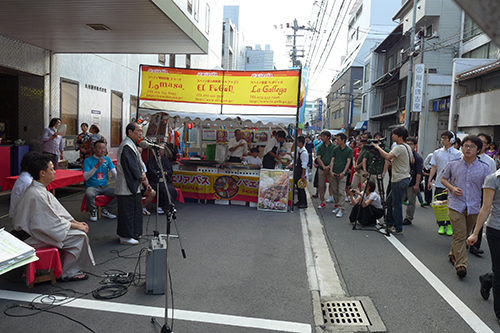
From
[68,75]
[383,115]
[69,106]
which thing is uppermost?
[383,115]

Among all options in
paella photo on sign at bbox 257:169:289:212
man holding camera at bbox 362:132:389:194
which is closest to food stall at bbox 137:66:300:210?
paella photo on sign at bbox 257:169:289:212

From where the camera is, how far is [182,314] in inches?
153

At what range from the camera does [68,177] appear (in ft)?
26.5

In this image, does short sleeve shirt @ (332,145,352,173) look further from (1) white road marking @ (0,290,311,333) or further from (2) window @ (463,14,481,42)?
(2) window @ (463,14,481,42)

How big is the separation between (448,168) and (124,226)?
5.18 m

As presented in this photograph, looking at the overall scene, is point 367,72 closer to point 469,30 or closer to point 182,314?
point 469,30

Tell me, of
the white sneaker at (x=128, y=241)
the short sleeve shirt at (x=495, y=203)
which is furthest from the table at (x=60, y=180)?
the short sleeve shirt at (x=495, y=203)

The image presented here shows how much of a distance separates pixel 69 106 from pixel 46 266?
9608mm

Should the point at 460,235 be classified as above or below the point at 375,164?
below

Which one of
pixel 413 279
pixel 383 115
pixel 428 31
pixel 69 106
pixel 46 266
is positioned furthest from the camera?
pixel 383 115

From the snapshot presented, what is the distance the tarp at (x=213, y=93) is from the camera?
9789 millimetres

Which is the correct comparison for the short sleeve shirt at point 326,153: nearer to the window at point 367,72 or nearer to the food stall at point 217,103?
the food stall at point 217,103

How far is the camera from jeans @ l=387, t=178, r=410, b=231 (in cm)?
732

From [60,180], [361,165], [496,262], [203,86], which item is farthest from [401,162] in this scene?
[60,180]
